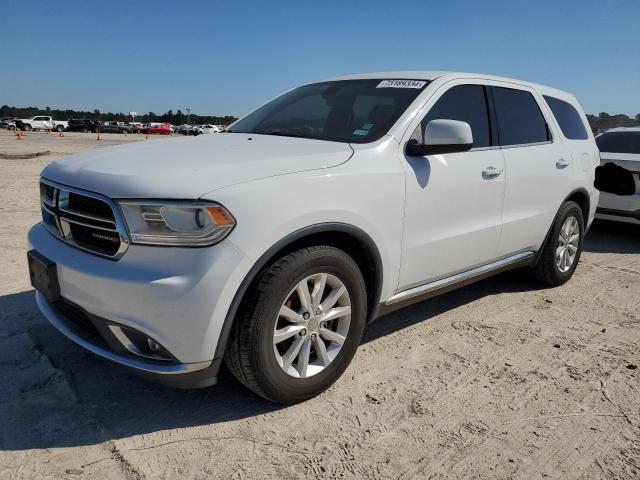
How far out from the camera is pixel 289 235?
7.68 ft

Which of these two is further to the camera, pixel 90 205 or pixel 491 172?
pixel 491 172

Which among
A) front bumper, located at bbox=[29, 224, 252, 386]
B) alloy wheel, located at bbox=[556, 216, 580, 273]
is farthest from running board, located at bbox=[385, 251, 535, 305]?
front bumper, located at bbox=[29, 224, 252, 386]

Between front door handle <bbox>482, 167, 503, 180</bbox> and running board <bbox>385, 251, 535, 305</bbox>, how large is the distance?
66 centimetres

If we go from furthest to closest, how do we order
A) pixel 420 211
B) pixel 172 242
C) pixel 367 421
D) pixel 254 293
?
pixel 420 211, pixel 367 421, pixel 254 293, pixel 172 242

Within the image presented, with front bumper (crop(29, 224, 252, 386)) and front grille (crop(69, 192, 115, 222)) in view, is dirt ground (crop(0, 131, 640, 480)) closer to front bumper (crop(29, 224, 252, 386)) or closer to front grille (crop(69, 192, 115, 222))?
front bumper (crop(29, 224, 252, 386))

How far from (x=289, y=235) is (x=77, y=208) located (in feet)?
3.36

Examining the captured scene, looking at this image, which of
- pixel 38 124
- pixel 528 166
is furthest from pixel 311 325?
pixel 38 124

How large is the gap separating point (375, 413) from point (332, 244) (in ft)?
2.92

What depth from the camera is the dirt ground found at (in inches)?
86.7

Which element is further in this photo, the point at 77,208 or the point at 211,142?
the point at 211,142

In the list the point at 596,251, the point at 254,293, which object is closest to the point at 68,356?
the point at 254,293

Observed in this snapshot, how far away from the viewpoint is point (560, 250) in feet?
15.3

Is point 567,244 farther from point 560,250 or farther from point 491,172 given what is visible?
point 491,172

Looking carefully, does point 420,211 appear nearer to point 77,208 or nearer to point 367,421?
point 367,421
